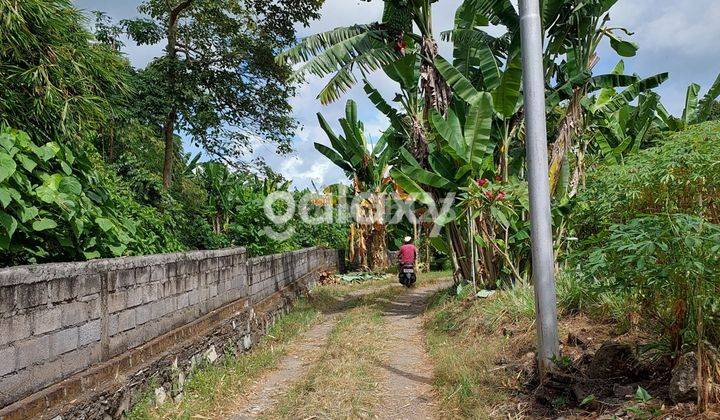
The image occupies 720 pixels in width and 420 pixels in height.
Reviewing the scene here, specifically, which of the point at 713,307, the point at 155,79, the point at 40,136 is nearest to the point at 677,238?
the point at 713,307

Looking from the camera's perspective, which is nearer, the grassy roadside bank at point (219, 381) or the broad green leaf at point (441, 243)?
the grassy roadside bank at point (219, 381)

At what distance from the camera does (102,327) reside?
4.06 metres

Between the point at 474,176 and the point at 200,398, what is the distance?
535 cm

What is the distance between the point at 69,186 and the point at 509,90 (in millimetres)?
5804

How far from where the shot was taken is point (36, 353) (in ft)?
10.8

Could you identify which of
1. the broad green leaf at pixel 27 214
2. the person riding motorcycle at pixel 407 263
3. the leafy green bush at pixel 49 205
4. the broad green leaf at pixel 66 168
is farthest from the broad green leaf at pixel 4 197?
the person riding motorcycle at pixel 407 263

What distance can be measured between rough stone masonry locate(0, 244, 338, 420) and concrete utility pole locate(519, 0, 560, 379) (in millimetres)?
3282

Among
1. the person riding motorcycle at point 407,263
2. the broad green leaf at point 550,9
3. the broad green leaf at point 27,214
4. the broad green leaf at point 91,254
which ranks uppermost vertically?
the broad green leaf at point 550,9

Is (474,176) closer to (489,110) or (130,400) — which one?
(489,110)

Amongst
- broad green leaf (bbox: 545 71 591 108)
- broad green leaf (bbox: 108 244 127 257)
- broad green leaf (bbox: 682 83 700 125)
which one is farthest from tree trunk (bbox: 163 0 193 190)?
broad green leaf (bbox: 682 83 700 125)

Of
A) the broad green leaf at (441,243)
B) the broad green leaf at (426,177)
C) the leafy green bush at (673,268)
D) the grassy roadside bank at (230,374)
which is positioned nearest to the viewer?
the leafy green bush at (673,268)

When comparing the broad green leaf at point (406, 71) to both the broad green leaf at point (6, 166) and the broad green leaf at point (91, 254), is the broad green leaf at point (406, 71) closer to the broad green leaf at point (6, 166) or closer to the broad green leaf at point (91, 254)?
the broad green leaf at point (91, 254)

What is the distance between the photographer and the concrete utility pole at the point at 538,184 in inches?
166

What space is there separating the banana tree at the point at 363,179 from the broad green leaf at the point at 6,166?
11063 millimetres
